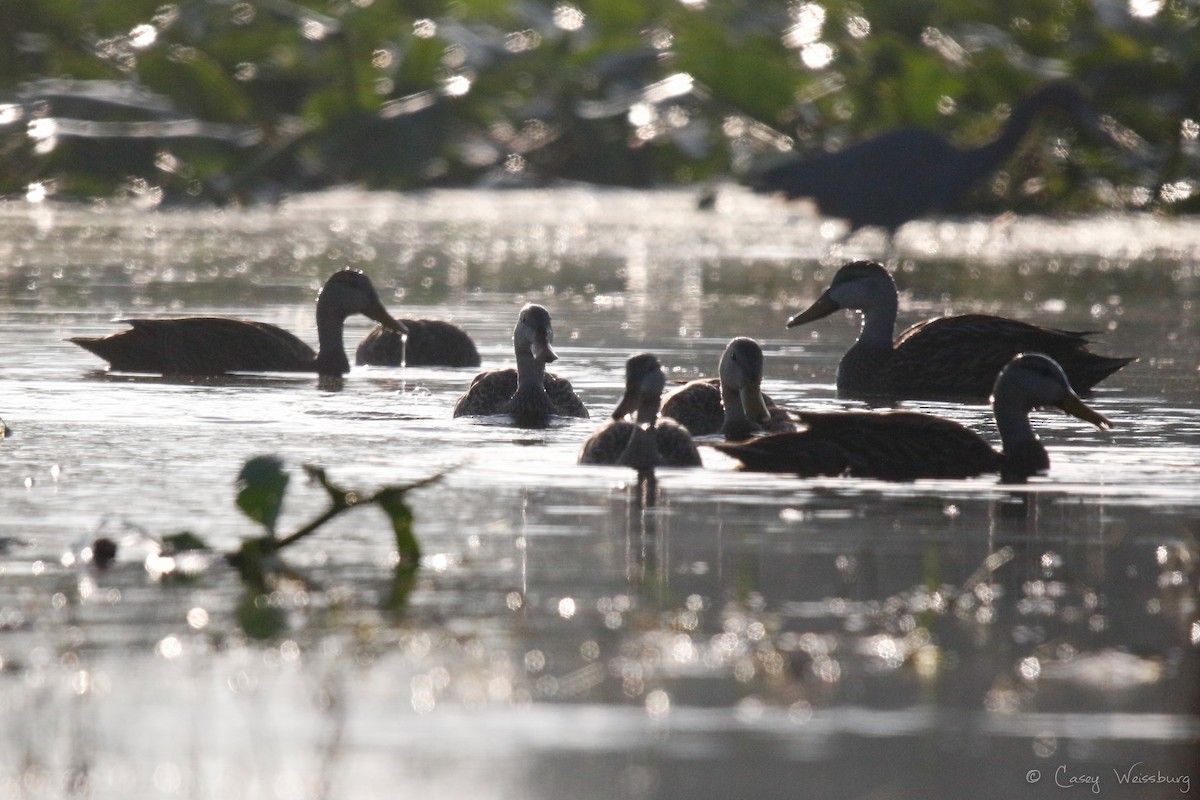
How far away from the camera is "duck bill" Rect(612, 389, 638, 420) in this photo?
8.94 metres

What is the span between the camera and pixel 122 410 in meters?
9.90

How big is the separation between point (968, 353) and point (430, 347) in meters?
2.84

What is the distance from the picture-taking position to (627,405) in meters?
8.99

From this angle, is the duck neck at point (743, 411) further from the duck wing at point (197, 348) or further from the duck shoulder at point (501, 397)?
the duck wing at point (197, 348)

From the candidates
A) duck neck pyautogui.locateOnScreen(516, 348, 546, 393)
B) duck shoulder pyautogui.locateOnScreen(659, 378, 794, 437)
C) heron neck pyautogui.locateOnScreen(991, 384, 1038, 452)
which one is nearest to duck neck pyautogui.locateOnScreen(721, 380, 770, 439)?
duck shoulder pyautogui.locateOnScreen(659, 378, 794, 437)

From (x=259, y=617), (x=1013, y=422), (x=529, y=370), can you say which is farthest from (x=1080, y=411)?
(x=259, y=617)

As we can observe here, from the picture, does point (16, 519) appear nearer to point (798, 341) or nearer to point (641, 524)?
point (641, 524)

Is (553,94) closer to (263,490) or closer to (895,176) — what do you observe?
(895,176)

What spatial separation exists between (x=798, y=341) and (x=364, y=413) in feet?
15.7

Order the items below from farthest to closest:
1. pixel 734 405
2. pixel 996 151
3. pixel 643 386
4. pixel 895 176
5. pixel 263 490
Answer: pixel 996 151, pixel 895 176, pixel 734 405, pixel 643 386, pixel 263 490

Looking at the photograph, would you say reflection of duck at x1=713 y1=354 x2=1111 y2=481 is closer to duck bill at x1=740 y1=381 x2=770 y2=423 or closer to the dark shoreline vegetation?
duck bill at x1=740 y1=381 x2=770 y2=423

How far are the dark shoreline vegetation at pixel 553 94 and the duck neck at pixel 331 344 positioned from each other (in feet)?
33.9

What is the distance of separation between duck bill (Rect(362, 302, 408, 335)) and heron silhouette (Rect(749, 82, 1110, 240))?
7587 mm

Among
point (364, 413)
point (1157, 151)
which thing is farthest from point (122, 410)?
point (1157, 151)
